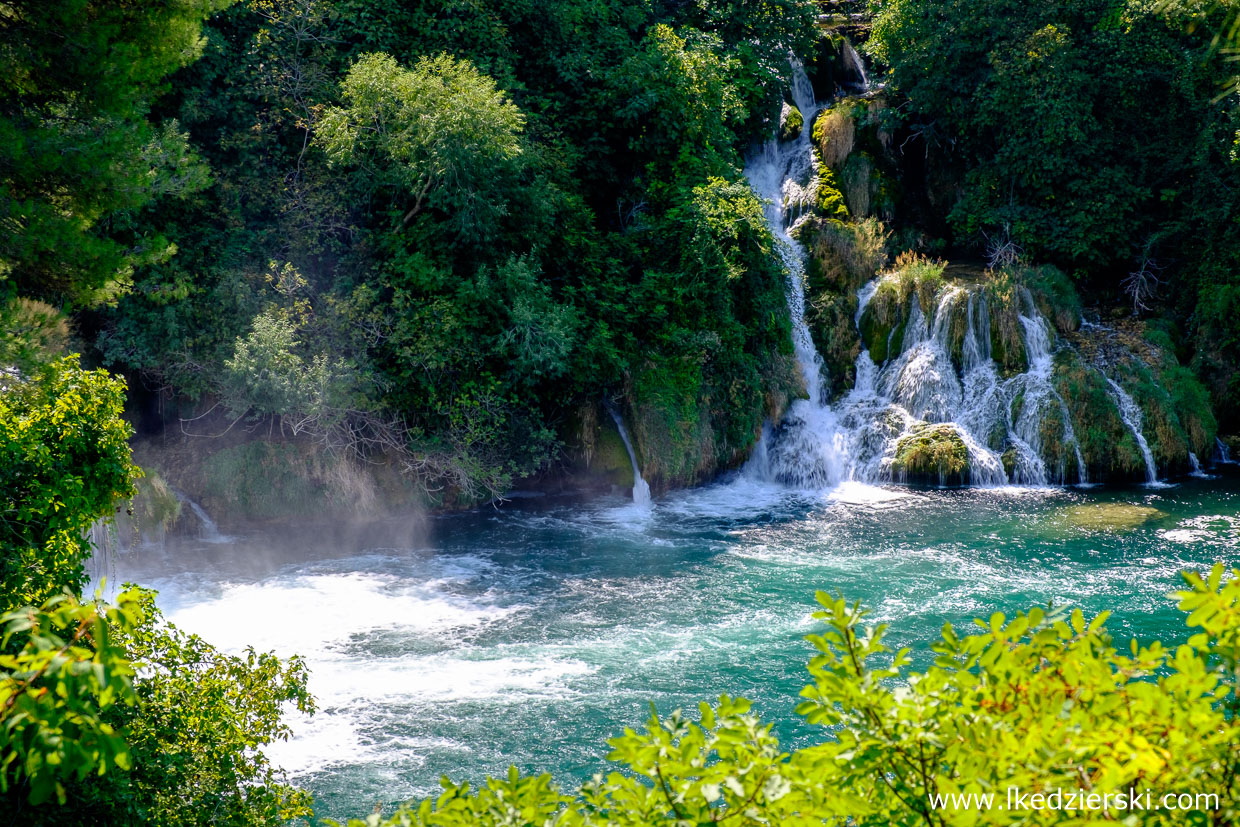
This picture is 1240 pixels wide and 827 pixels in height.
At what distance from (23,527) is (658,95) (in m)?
17.4

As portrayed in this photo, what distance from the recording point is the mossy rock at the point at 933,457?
21547mm

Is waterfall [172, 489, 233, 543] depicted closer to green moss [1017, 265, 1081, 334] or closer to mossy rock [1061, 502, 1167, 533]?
mossy rock [1061, 502, 1167, 533]

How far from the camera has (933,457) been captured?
21641 mm

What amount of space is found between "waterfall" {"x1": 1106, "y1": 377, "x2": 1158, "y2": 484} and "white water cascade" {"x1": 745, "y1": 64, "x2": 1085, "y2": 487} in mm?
1338

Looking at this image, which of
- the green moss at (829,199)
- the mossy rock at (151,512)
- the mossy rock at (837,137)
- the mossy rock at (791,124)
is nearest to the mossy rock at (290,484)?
the mossy rock at (151,512)

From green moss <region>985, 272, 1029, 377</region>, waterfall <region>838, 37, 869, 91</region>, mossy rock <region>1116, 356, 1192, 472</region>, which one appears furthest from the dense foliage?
waterfall <region>838, 37, 869, 91</region>

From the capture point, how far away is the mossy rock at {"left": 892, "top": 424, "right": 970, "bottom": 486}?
21547mm

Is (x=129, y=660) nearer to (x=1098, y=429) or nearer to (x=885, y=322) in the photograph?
(x=885, y=322)

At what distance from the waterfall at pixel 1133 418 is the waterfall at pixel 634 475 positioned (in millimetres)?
11206

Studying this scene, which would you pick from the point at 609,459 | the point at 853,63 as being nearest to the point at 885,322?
the point at 609,459

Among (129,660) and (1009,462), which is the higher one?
(1009,462)

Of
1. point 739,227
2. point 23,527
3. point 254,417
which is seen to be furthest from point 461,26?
point 23,527

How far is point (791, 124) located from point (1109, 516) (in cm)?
1408

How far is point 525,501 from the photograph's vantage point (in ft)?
67.4
